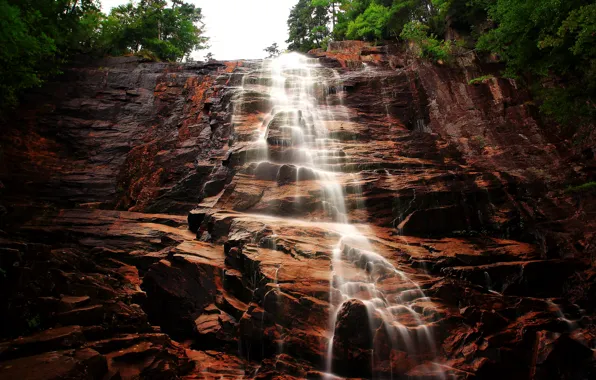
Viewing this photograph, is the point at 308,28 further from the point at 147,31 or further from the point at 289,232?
the point at 289,232

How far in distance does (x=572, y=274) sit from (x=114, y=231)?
14.1m

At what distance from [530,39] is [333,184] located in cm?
1027

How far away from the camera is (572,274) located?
926cm

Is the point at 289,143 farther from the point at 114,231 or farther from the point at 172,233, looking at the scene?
the point at 114,231

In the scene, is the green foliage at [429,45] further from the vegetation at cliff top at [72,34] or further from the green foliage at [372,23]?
the vegetation at cliff top at [72,34]

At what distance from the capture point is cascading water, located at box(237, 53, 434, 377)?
6977 millimetres

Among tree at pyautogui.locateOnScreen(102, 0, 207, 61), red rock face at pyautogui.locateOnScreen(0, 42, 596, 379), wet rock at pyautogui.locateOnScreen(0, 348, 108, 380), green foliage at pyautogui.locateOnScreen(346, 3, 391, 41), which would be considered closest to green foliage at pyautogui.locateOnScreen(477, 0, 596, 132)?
red rock face at pyautogui.locateOnScreen(0, 42, 596, 379)

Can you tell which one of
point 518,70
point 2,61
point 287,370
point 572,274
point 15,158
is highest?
point 518,70

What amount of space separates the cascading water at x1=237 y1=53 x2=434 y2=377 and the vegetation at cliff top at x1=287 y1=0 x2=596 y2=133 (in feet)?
22.7

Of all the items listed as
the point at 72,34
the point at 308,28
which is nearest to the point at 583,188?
the point at 72,34

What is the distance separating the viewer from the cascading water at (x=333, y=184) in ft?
22.9

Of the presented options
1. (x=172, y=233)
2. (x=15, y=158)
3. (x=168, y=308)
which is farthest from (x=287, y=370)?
(x=15, y=158)

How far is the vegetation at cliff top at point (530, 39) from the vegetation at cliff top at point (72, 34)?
54.3ft

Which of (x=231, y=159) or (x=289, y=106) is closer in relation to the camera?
(x=231, y=159)
